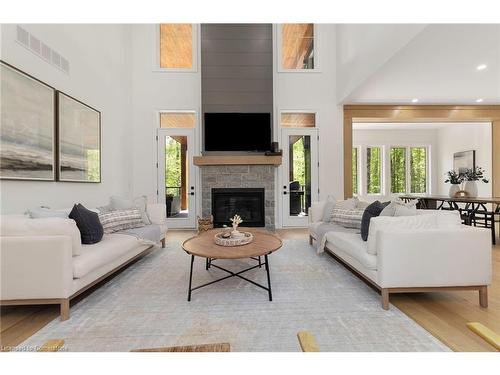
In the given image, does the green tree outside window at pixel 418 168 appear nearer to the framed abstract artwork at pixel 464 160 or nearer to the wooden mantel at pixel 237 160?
the framed abstract artwork at pixel 464 160

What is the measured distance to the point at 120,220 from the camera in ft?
10.5

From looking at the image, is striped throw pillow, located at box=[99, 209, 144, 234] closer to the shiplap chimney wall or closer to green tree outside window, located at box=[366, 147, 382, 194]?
the shiplap chimney wall

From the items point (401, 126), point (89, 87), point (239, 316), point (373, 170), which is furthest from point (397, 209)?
point (401, 126)

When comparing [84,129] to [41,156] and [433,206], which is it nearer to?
[41,156]

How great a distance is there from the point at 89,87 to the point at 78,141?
0.99 meters

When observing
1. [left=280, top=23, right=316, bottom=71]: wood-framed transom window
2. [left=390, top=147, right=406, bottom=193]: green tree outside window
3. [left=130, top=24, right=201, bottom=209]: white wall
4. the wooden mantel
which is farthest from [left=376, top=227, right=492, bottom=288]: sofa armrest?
[left=390, top=147, right=406, bottom=193]: green tree outside window

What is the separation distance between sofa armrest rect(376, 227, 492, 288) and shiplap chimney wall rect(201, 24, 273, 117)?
397 centimetres

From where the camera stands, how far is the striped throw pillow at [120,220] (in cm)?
306

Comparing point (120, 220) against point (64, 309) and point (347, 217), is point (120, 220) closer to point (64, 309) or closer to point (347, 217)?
point (64, 309)

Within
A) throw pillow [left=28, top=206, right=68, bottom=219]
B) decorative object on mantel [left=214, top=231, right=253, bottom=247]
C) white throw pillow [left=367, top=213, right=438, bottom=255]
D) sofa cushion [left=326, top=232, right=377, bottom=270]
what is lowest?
sofa cushion [left=326, top=232, right=377, bottom=270]

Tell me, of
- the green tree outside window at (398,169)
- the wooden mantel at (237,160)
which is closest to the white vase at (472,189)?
the green tree outside window at (398,169)

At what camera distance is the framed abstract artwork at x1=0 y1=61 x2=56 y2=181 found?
2438mm

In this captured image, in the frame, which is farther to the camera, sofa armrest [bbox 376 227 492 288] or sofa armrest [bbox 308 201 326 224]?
sofa armrest [bbox 308 201 326 224]

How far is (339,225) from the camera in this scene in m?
3.45
